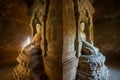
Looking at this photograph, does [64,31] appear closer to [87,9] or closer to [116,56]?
[87,9]

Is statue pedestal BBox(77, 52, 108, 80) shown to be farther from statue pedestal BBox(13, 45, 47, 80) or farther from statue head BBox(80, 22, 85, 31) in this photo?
statue head BBox(80, 22, 85, 31)

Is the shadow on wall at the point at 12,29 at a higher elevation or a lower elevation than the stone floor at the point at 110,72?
higher

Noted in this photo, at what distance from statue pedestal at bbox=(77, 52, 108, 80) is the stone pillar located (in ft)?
0.87

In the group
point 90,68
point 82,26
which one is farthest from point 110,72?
point 82,26

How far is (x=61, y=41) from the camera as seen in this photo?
4.13 meters

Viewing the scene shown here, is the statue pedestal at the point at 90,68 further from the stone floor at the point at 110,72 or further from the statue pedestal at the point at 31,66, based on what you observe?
the statue pedestal at the point at 31,66

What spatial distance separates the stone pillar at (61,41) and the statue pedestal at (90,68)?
264mm

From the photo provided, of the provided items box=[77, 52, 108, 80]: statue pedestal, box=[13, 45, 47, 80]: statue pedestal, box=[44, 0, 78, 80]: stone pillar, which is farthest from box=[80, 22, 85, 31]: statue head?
box=[13, 45, 47, 80]: statue pedestal

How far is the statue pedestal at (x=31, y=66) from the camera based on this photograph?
467 centimetres

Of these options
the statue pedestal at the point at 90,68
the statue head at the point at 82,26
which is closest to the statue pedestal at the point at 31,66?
the statue pedestal at the point at 90,68

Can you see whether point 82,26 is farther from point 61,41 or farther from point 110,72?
point 110,72

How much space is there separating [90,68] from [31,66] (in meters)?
2.11

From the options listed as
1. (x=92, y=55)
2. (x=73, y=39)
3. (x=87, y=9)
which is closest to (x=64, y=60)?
(x=73, y=39)

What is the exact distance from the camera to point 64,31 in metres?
4.16
